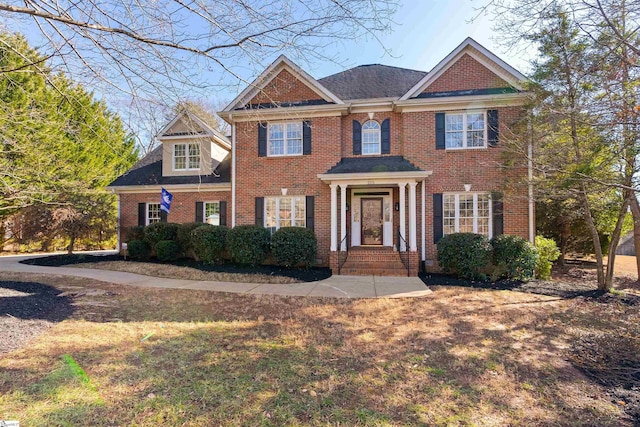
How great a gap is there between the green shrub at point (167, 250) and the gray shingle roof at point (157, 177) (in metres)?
2.87

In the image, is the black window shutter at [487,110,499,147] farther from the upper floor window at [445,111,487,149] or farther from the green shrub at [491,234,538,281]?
the green shrub at [491,234,538,281]

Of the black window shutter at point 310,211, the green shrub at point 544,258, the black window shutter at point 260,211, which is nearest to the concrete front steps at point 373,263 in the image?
the black window shutter at point 310,211

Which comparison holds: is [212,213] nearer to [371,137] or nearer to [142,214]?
[142,214]

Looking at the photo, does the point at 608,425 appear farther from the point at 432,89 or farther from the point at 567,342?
the point at 432,89

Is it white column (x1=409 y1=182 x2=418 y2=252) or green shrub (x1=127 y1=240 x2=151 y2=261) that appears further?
green shrub (x1=127 y1=240 x2=151 y2=261)

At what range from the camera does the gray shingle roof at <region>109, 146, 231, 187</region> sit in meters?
14.2

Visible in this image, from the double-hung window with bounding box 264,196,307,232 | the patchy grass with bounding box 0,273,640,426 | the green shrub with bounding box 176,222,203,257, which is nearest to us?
the patchy grass with bounding box 0,273,640,426

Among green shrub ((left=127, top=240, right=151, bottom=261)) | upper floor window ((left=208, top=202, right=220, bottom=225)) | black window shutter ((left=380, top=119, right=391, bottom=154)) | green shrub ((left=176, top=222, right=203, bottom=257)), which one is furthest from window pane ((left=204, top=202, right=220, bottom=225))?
black window shutter ((left=380, top=119, right=391, bottom=154))

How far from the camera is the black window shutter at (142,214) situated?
585 inches

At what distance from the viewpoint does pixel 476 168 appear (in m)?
11.1

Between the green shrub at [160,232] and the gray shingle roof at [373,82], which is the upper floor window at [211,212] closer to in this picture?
the green shrub at [160,232]

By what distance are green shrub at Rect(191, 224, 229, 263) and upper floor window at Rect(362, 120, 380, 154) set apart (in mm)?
6218

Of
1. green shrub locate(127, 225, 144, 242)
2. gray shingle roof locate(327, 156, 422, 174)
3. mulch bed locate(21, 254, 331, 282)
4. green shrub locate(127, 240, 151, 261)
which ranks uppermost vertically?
gray shingle roof locate(327, 156, 422, 174)

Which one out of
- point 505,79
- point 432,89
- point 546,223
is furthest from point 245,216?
point 546,223
